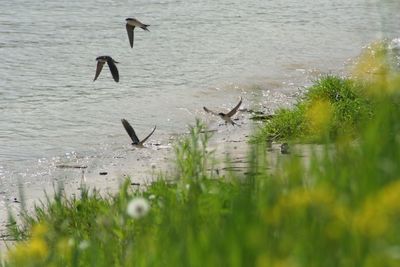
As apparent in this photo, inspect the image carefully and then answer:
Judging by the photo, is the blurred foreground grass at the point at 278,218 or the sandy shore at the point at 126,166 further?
the sandy shore at the point at 126,166

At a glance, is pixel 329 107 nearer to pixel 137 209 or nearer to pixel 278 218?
pixel 137 209

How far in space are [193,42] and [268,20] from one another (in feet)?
6.08

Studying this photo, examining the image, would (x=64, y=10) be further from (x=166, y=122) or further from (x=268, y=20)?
(x=166, y=122)

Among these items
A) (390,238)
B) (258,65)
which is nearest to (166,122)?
(258,65)

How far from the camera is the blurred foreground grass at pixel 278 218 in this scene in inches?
87.7

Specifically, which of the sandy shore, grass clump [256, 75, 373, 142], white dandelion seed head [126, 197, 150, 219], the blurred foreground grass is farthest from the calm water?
white dandelion seed head [126, 197, 150, 219]

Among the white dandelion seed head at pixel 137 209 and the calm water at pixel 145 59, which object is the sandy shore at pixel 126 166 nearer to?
the calm water at pixel 145 59

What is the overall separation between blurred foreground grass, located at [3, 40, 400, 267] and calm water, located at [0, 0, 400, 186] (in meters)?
3.22

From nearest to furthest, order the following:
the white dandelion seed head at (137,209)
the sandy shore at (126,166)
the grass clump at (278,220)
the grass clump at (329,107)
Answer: the grass clump at (278,220) → the white dandelion seed head at (137,209) → the sandy shore at (126,166) → the grass clump at (329,107)

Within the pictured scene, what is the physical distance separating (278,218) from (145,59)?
8.31 metres

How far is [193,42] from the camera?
11266 mm

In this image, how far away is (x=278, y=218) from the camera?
7.85ft

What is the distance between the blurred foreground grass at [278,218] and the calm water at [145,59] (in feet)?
10.6

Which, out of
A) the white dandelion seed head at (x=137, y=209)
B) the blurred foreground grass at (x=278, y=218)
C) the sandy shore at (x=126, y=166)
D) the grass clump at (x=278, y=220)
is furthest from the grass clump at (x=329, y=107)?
the white dandelion seed head at (x=137, y=209)
